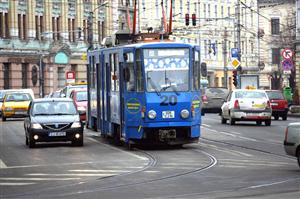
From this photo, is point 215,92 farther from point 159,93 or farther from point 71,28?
point 159,93

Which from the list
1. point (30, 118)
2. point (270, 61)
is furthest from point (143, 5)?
point (30, 118)

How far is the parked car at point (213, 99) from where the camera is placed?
176 feet

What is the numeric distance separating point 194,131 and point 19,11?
165ft

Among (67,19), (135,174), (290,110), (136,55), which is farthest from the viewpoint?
(67,19)

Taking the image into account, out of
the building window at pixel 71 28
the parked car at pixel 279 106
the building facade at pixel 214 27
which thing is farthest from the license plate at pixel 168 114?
the building facade at pixel 214 27

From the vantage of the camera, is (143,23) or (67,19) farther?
(143,23)

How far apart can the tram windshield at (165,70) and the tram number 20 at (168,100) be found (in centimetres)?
20

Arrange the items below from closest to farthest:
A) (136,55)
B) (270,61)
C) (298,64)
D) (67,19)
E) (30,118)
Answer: (136,55)
(30,118)
(298,64)
(67,19)
(270,61)

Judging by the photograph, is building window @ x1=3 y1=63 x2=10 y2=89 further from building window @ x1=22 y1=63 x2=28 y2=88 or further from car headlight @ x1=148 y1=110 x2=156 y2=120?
car headlight @ x1=148 y1=110 x2=156 y2=120

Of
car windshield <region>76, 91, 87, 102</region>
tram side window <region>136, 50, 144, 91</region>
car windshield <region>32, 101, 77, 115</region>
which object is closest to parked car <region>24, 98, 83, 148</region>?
car windshield <region>32, 101, 77, 115</region>

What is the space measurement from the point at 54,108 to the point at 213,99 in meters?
29.5

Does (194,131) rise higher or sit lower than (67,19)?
lower

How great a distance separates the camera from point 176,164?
18.9 m

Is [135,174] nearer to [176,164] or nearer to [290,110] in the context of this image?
[176,164]
